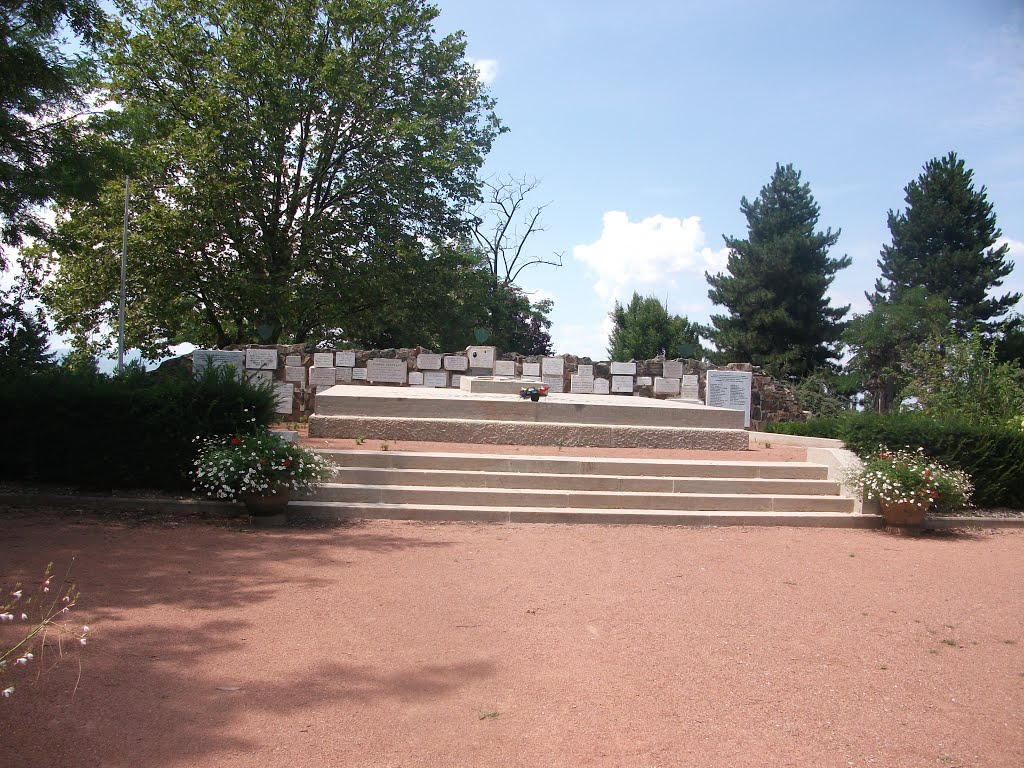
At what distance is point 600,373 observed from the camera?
1933cm

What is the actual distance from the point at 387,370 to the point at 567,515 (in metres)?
10.2

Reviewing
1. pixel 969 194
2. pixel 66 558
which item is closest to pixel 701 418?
pixel 66 558

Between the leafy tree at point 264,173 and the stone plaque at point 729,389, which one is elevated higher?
the leafy tree at point 264,173

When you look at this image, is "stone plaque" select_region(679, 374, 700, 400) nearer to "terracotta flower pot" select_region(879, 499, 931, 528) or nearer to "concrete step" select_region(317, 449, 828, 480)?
"concrete step" select_region(317, 449, 828, 480)

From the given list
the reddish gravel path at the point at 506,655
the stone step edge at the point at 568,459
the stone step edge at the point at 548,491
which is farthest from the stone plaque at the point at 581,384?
the reddish gravel path at the point at 506,655

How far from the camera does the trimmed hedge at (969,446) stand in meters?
10.1

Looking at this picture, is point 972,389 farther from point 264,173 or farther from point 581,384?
point 264,173

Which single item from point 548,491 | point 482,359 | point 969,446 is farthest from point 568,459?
point 482,359

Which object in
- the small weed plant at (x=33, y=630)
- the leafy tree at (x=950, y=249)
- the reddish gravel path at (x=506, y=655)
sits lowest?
the reddish gravel path at (x=506, y=655)

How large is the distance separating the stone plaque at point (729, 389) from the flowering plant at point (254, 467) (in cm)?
1323

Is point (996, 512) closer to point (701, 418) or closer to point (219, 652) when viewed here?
point (701, 418)

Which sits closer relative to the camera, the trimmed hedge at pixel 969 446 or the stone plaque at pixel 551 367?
the trimmed hedge at pixel 969 446

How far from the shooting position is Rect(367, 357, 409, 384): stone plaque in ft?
58.8

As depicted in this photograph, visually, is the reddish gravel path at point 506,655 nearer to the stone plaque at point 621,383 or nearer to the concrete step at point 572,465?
the concrete step at point 572,465
